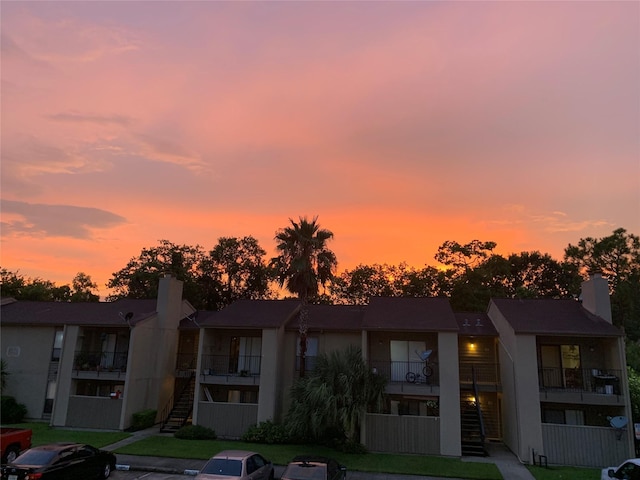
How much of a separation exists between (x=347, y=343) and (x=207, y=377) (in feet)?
27.4

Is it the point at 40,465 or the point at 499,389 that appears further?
the point at 499,389

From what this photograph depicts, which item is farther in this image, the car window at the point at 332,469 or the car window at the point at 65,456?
the car window at the point at 65,456

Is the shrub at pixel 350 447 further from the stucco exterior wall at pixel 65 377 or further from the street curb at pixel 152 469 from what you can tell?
the stucco exterior wall at pixel 65 377

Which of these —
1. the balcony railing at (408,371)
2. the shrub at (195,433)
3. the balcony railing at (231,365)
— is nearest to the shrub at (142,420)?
the shrub at (195,433)

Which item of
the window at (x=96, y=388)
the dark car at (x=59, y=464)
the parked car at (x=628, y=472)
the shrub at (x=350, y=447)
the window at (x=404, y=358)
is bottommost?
the shrub at (x=350, y=447)

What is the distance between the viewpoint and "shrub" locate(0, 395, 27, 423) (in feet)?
88.7

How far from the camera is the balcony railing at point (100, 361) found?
27625 mm

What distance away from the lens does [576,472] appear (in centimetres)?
1911

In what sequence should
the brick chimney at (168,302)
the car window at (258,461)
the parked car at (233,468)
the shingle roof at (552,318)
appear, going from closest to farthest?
the parked car at (233,468)
the car window at (258,461)
the shingle roof at (552,318)
the brick chimney at (168,302)

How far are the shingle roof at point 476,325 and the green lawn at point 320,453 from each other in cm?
742

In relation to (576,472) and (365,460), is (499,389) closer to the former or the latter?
(576,472)

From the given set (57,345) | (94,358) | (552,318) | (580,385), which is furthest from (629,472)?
(57,345)

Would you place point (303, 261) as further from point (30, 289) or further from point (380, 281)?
point (30, 289)

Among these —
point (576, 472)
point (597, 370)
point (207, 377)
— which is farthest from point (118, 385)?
point (597, 370)
